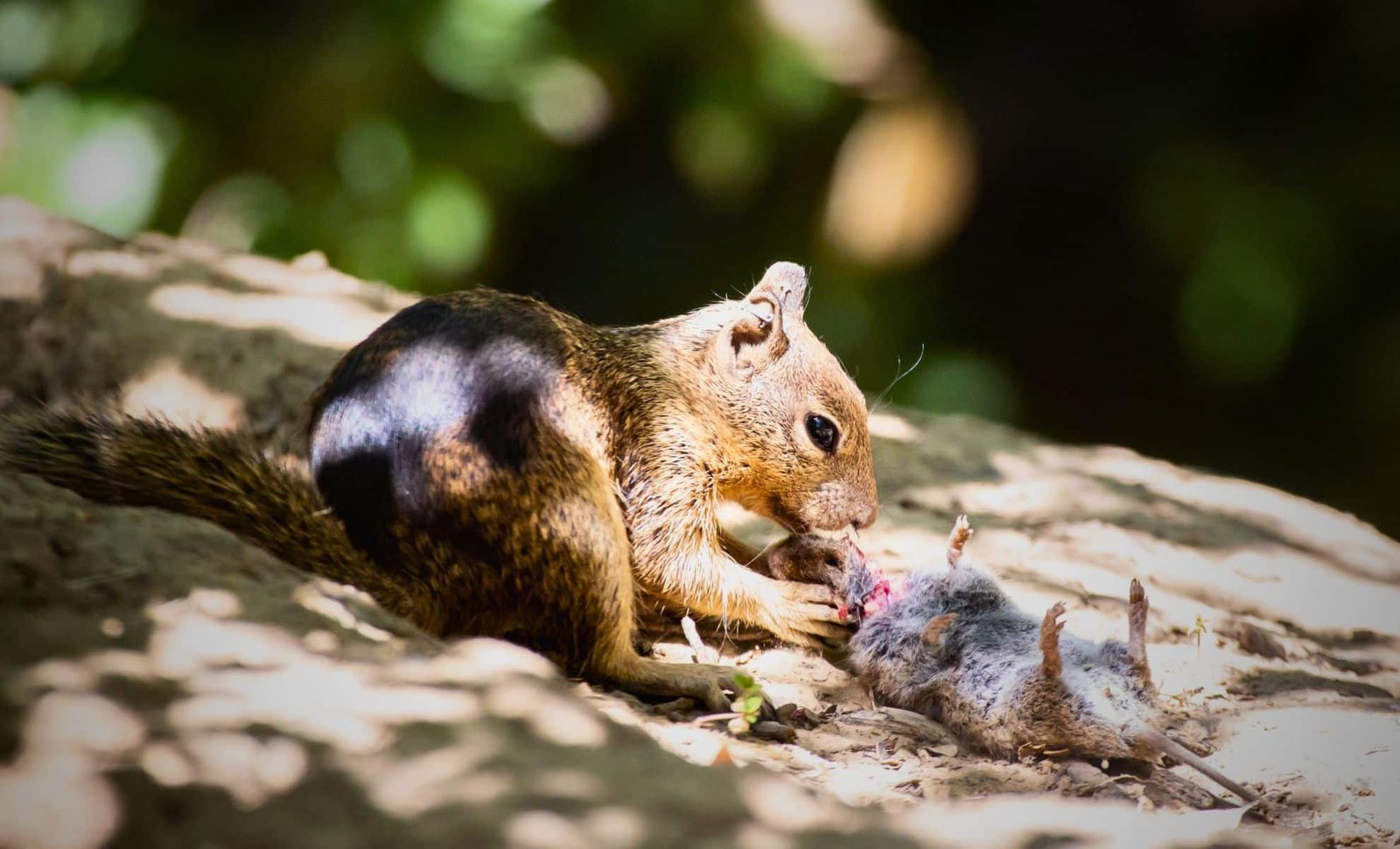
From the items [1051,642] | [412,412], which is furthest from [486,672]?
[1051,642]

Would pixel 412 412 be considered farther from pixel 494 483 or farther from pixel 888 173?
pixel 888 173

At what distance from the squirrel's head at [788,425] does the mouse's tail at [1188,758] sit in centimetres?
118

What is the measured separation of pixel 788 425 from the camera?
11.6ft

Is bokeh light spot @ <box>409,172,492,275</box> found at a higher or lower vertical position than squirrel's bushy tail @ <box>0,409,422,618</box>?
higher

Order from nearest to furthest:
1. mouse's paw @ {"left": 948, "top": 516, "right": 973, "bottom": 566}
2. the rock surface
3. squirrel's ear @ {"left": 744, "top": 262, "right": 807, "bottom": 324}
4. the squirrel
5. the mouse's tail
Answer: the rock surface < the mouse's tail < the squirrel < mouse's paw @ {"left": 948, "top": 516, "right": 973, "bottom": 566} < squirrel's ear @ {"left": 744, "top": 262, "right": 807, "bottom": 324}

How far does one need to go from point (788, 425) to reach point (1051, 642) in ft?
3.71

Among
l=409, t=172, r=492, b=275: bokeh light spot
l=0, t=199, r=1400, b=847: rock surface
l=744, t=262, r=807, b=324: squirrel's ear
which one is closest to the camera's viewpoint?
l=0, t=199, r=1400, b=847: rock surface

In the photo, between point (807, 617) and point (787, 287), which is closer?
point (807, 617)

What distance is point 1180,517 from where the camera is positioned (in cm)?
448

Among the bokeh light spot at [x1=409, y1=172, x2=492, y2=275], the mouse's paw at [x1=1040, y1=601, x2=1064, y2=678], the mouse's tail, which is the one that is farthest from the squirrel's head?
the bokeh light spot at [x1=409, y1=172, x2=492, y2=275]

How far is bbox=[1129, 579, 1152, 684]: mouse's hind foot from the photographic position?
2.80 metres

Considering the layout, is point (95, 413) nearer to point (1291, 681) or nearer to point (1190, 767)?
point (1190, 767)

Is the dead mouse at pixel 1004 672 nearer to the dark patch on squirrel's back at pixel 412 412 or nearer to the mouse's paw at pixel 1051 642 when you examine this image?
the mouse's paw at pixel 1051 642

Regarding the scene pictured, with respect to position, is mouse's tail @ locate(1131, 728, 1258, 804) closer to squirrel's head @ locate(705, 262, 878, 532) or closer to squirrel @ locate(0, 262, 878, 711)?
squirrel @ locate(0, 262, 878, 711)
